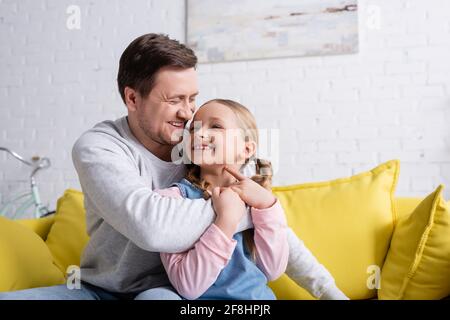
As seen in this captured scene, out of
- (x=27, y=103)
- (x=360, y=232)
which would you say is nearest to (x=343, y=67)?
(x=360, y=232)

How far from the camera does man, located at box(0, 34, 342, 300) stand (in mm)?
1194

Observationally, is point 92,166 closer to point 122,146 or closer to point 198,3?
point 122,146

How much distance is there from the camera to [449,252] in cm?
160

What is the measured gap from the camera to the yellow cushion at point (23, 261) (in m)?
1.66

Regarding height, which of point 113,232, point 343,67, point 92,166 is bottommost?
point 113,232

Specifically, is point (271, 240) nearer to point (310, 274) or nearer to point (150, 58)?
point (310, 274)

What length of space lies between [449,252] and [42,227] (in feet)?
5.15

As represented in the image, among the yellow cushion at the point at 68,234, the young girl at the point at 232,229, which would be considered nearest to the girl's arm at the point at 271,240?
the young girl at the point at 232,229

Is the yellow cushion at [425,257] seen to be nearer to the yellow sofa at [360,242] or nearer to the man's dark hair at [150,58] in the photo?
the yellow sofa at [360,242]

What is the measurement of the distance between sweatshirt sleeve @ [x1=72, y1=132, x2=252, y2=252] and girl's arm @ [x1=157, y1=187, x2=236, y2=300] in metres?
0.03

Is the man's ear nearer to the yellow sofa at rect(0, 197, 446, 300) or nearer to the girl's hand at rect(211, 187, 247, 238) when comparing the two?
the girl's hand at rect(211, 187, 247, 238)

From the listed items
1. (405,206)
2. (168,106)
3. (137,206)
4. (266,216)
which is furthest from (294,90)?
(137,206)

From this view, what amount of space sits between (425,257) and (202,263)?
0.81 metres

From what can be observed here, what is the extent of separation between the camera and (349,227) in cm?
179
